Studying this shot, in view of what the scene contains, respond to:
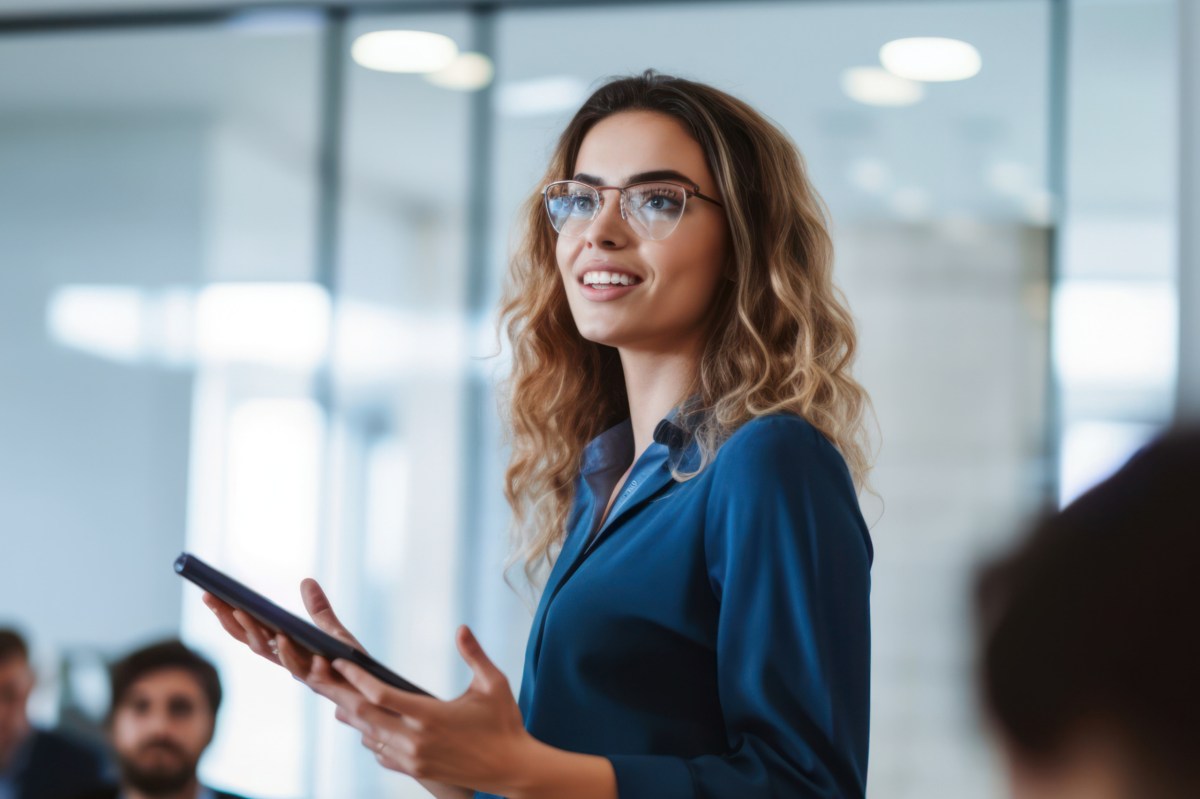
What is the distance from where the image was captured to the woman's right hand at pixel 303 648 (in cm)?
108

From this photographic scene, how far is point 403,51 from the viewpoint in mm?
4438

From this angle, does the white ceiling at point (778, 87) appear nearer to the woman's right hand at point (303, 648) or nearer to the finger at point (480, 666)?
the woman's right hand at point (303, 648)

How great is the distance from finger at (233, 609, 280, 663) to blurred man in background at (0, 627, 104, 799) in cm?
298

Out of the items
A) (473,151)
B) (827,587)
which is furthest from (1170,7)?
(827,587)

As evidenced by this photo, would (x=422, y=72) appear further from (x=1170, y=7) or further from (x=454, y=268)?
(x=1170, y=7)

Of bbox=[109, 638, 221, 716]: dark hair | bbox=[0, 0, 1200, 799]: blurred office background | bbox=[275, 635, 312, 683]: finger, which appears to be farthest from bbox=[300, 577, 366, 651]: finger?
bbox=[0, 0, 1200, 799]: blurred office background

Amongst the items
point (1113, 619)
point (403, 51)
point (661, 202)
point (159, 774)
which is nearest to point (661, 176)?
point (661, 202)

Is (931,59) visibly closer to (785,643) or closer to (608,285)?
(608,285)

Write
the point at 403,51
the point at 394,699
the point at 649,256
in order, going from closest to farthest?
the point at 394,699, the point at 649,256, the point at 403,51

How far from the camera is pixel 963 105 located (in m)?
4.08

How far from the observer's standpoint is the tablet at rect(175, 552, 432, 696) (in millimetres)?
1098

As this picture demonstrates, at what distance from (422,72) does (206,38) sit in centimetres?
81

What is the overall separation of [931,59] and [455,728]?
3.52 meters

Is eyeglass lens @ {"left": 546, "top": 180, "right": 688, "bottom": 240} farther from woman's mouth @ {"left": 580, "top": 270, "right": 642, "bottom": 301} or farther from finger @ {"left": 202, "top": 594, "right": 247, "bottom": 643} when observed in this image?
finger @ {"left": 202, "top": 594, "right": 247, "bottom": 643}
